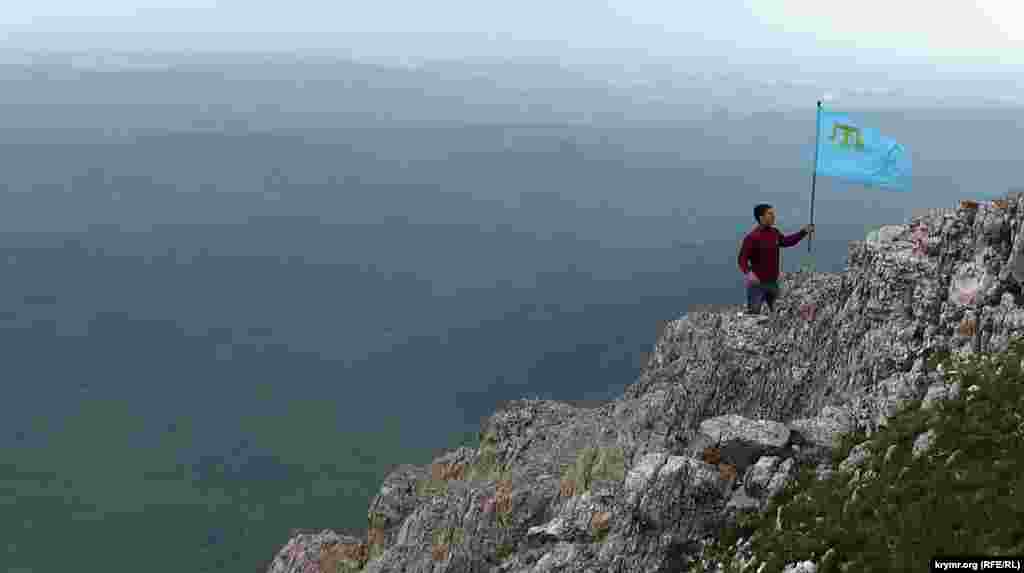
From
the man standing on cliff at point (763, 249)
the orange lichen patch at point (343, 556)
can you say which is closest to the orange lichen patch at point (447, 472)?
the orange lichen patch at point (343, 556)

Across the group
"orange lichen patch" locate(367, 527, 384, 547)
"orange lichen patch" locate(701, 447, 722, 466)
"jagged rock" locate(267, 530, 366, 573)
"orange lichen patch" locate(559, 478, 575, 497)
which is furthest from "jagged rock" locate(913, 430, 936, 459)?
"jagged rock" locate(267, 530, 366, 573)

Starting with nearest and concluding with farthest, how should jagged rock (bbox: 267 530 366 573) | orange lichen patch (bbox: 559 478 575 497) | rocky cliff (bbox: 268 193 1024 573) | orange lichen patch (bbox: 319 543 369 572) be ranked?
rocky cliff (bbox: 268 193 1024 573) → orange lichen patch (bbox: 559 478 575 497) → orange lichen patch (bbox: 319 543 369 572) → jagged rock (bbox: 267 530 366 573)

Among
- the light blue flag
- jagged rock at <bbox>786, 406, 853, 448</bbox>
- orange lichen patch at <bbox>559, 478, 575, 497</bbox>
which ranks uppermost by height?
the light blue flag

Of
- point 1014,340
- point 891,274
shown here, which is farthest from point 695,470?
point 891,274

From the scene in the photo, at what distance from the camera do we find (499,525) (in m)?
35.2

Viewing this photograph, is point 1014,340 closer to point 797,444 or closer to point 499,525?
point 797,444

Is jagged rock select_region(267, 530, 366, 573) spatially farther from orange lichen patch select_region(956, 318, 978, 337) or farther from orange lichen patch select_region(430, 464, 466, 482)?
orange lichen patch select_region(956, 318, 978, 337)

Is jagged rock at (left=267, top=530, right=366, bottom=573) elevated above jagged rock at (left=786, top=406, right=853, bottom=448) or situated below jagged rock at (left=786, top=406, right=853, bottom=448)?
below

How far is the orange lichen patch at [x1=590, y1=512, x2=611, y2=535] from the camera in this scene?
1047 inches

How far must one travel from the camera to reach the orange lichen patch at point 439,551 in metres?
36.9

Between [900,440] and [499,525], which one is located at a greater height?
[900,440]

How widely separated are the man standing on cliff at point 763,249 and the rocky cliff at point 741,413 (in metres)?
2.70

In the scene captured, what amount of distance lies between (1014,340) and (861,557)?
10.7 meters

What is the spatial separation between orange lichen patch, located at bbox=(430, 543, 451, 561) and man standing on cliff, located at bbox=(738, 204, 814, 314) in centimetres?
1978
